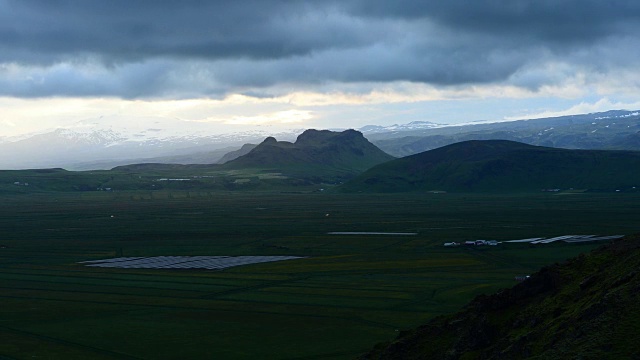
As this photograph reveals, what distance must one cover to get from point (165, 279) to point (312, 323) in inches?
1452

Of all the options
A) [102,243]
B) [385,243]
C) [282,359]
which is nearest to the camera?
[282,359]

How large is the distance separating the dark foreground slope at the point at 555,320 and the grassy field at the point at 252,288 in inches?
761

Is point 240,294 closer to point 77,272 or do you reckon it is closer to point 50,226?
point 77,272

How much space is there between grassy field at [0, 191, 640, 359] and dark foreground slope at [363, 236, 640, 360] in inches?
761

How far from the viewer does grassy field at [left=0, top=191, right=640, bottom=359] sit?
69188 millimetres

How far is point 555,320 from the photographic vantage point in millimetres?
37531

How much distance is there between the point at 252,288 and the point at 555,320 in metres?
62.8

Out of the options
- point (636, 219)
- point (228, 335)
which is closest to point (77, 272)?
point (228, 335)

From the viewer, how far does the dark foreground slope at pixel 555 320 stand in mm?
31719

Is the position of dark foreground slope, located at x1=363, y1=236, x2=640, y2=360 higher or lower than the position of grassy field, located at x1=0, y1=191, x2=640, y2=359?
higher

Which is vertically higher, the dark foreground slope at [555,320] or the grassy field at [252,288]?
the dark foreground slope at [555,320]

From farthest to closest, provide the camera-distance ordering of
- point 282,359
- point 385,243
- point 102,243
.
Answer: point 102,243 < point 385,243 < point 282,359

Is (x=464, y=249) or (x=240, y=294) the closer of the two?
(x=240, y=294)

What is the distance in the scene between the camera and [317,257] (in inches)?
5027
